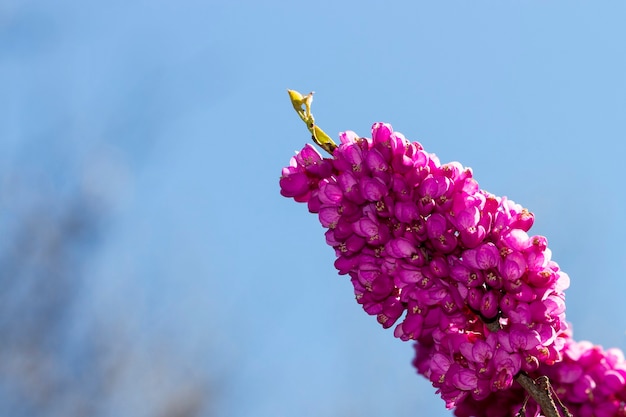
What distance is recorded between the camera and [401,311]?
3.02 m

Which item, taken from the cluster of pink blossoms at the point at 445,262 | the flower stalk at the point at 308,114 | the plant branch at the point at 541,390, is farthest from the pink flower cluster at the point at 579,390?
the flower stalk at the point at 308,114

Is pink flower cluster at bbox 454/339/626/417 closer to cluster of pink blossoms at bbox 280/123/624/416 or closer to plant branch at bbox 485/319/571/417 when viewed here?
cluster of pink blossoms at bbox 280/123/624/416

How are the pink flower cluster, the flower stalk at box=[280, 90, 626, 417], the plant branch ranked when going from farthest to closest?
the pink flower cluster → the flower stalk at box=[280, 90, 626, 417] → the plant branch

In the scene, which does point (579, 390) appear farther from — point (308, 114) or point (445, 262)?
point (308, 114)

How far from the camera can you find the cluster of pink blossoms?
2824 millimetres

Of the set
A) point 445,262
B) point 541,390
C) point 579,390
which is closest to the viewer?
point 541,390

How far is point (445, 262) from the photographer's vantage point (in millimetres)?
2916

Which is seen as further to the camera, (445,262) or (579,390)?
(579,390)

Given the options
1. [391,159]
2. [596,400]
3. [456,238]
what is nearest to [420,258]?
[456,238]

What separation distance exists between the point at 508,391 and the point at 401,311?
0.84 m

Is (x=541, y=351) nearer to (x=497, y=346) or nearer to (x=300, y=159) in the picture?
(x=497, y=346)

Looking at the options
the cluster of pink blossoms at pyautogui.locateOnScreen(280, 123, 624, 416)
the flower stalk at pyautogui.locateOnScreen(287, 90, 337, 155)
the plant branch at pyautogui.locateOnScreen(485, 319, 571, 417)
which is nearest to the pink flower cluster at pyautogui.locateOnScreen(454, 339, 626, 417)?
the cluster of pink blossoms at pyautogui.locateOnScreen(280, 123, 624, 416)

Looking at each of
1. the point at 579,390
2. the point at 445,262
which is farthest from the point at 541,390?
the point at 579,390

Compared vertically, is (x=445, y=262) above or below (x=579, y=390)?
above
